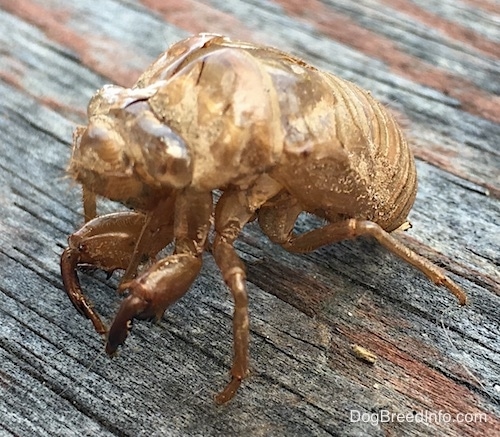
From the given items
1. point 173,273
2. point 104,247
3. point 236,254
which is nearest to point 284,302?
point 236,254

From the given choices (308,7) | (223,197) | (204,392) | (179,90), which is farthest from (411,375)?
(308,7)

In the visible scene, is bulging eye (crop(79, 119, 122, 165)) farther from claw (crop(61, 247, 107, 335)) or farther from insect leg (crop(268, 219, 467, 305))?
insect leg (crop(268, 219, 467, 305))

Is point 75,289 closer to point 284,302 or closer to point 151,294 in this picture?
point 151,294

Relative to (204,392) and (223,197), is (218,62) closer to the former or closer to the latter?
(223,197)

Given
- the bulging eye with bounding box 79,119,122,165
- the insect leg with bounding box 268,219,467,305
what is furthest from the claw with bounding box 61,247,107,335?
the insect leg with bounding box 268,219,467,305

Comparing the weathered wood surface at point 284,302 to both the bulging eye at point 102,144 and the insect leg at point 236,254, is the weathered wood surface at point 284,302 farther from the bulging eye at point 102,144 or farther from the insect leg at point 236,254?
the bulging eye at point 102,144

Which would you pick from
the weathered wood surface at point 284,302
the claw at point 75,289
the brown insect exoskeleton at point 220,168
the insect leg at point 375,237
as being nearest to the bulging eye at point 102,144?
the brown insect exoskeleton at point 220,168

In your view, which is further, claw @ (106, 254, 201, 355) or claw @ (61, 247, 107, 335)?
claw @ (61, 247, 107, 335)
